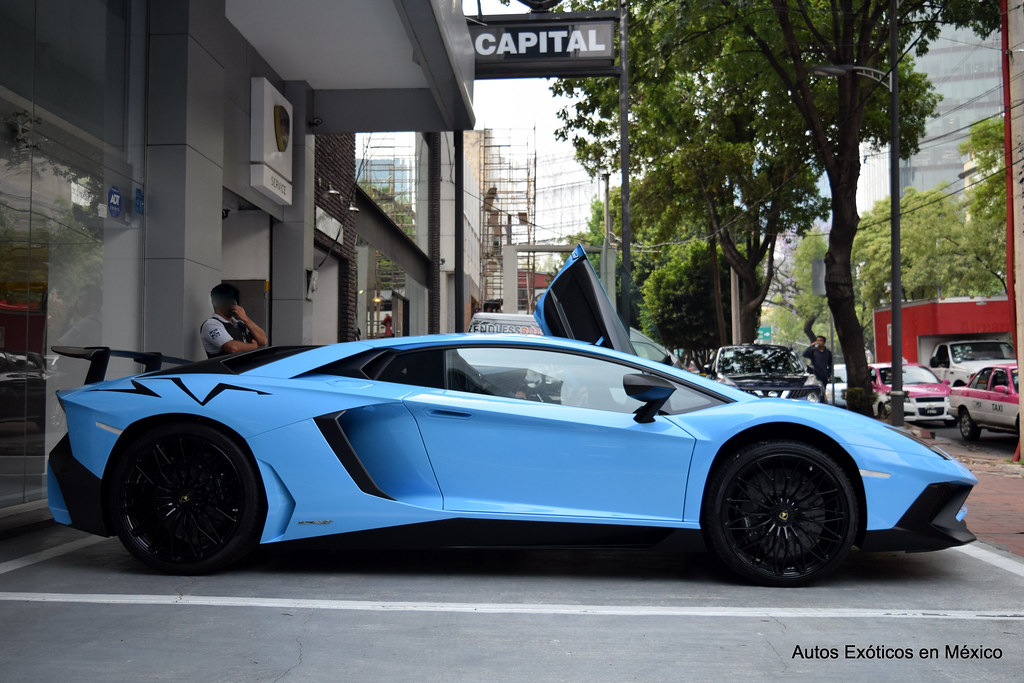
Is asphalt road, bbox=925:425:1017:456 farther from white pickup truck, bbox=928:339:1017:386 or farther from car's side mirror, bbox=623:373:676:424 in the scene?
car's side mirror, bbox=623:373:676:424

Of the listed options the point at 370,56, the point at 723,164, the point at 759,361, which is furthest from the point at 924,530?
the point at 723,164

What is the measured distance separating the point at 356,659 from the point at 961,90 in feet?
494

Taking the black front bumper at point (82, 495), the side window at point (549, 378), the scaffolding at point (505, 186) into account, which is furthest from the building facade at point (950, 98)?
the black front bumper at point (82, 495)

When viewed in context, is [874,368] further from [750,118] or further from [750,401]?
[750,401]

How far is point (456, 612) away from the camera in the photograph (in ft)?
12.9

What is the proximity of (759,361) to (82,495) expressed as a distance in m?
12.8

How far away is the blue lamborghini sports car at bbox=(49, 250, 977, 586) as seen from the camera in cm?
436

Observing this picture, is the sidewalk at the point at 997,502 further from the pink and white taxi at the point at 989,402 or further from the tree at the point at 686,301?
the tree at the point at 686,301

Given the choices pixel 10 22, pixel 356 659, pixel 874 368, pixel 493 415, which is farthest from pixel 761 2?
pixel 356 659

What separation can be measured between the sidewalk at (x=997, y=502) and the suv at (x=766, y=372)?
2290 millimetres

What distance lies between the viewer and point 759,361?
15711 mm

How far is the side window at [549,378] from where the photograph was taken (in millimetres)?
A: 4551

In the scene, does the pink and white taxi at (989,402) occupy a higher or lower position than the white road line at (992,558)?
higher

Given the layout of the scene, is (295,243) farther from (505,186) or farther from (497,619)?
(505,186)
